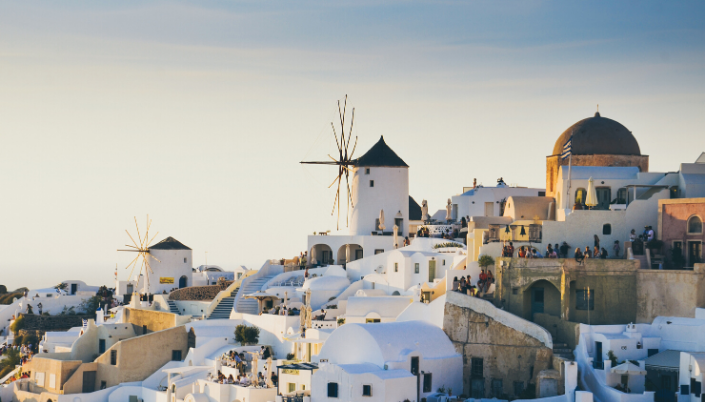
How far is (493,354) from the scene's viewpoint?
1489 inches

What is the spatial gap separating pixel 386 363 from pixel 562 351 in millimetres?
6148

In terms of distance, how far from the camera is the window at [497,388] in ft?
123

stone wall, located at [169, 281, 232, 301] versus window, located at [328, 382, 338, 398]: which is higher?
stone wall, located at [169, 281, 232, 301]

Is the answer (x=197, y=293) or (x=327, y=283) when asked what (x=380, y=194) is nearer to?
(x=327, y=283)

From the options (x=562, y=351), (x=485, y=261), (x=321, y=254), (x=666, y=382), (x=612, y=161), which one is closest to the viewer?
(x=666, y=382)

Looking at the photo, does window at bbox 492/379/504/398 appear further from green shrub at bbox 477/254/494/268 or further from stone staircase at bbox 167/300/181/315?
stone staircase at bbox 167/300/181/315

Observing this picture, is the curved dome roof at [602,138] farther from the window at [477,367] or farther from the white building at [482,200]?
the window at [477,367]

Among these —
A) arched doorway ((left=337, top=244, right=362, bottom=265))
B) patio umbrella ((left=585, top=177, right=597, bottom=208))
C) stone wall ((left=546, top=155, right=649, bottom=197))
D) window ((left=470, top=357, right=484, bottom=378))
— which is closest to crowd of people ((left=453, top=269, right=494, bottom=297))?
window ((left=470, top=357, right=484, bottom=378))

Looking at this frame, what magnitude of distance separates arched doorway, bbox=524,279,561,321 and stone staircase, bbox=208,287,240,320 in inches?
654

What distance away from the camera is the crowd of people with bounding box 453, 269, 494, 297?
39791 millimetres

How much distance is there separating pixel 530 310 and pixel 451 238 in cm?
1230

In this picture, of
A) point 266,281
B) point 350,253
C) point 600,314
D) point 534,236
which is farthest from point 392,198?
point 600,314

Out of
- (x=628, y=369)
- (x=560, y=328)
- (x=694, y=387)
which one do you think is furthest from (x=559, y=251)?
(x=694, y=387)

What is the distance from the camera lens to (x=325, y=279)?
49.0m
